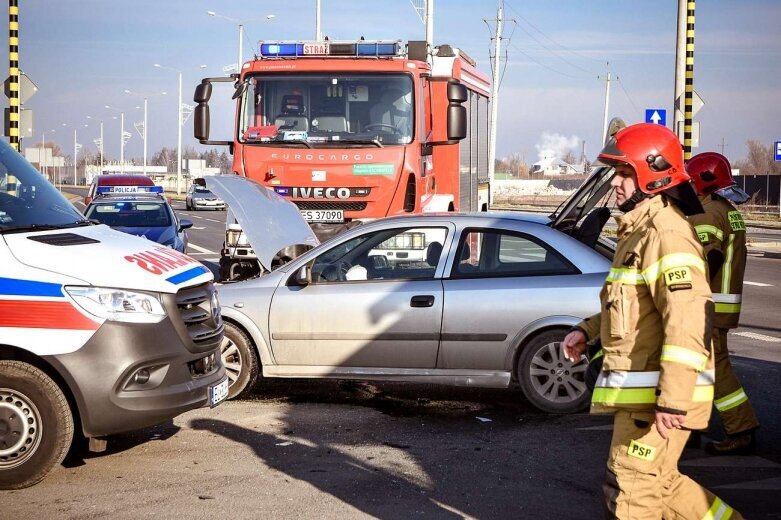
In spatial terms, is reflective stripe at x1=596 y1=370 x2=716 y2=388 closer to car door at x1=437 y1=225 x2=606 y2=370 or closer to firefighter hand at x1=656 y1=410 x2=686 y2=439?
firefighter hand at x1=656 y1=410 x2=686 y2=439

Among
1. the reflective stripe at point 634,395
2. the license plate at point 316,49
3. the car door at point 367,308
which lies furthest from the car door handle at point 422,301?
the license plate at point 316,49

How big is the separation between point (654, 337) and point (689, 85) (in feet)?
62.6

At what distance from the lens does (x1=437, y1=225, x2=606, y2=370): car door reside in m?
7.98

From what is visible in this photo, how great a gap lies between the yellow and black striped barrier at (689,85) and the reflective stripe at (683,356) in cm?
1841

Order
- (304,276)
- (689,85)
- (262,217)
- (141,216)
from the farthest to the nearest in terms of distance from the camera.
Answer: (689,85)
(141,216)
(262,217)
(304,276)

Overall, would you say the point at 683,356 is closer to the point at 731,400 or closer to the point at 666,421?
the point at 666,421

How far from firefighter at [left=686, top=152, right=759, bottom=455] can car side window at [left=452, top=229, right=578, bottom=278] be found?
4.77ft

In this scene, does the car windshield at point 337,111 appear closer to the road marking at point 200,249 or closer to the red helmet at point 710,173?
the red helmet at point 710,173

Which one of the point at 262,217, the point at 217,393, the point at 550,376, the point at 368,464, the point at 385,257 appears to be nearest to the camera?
the point at 368,464

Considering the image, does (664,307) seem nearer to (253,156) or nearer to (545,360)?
(545,360)

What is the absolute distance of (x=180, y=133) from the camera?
249 feet

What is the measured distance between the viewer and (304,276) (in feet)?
27.1

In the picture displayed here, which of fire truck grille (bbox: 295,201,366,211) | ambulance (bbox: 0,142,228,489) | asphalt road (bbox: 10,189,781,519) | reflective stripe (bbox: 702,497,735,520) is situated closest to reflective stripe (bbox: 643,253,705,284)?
reflective stripe (bbox: 702,497,735,520)

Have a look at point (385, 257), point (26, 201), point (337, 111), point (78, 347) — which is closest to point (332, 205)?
Result: point (337, 111)
